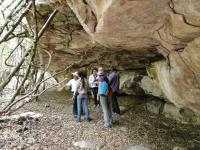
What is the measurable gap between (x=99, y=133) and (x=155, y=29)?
495 cm

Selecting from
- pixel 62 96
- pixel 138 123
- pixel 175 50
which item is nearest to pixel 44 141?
pixel 138 123

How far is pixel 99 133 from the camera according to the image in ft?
34.8

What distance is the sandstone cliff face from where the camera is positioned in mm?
5512

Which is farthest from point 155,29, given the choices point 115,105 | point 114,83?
point 115,105

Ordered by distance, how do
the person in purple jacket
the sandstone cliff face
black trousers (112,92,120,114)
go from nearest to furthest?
the sandstone cliff face < the person in purple jacket < black trousers (112,92,120,114)

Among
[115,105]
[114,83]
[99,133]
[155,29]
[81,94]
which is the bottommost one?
[99,133]

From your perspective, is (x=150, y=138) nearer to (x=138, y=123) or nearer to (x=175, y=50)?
(x=138, y=123)

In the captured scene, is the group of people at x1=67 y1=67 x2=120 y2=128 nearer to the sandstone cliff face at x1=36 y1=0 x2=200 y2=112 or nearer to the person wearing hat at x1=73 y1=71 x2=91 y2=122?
the person wearing hat at x1=73 y1=71 x2=91 y2=122

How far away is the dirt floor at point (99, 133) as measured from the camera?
9.61 metres

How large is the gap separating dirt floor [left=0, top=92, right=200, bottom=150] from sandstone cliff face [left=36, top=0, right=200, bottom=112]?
1.37 m

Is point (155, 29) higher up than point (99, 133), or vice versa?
point (155, 29)

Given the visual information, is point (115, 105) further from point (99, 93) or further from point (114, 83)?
point (99, 93)

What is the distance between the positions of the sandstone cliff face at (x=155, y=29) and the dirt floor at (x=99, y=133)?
137 cm

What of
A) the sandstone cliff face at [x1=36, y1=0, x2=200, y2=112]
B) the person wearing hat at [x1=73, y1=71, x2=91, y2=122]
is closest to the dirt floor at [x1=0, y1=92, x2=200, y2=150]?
the person wearing hat at [x1=73, y1=71, x2=91, y2=122]
